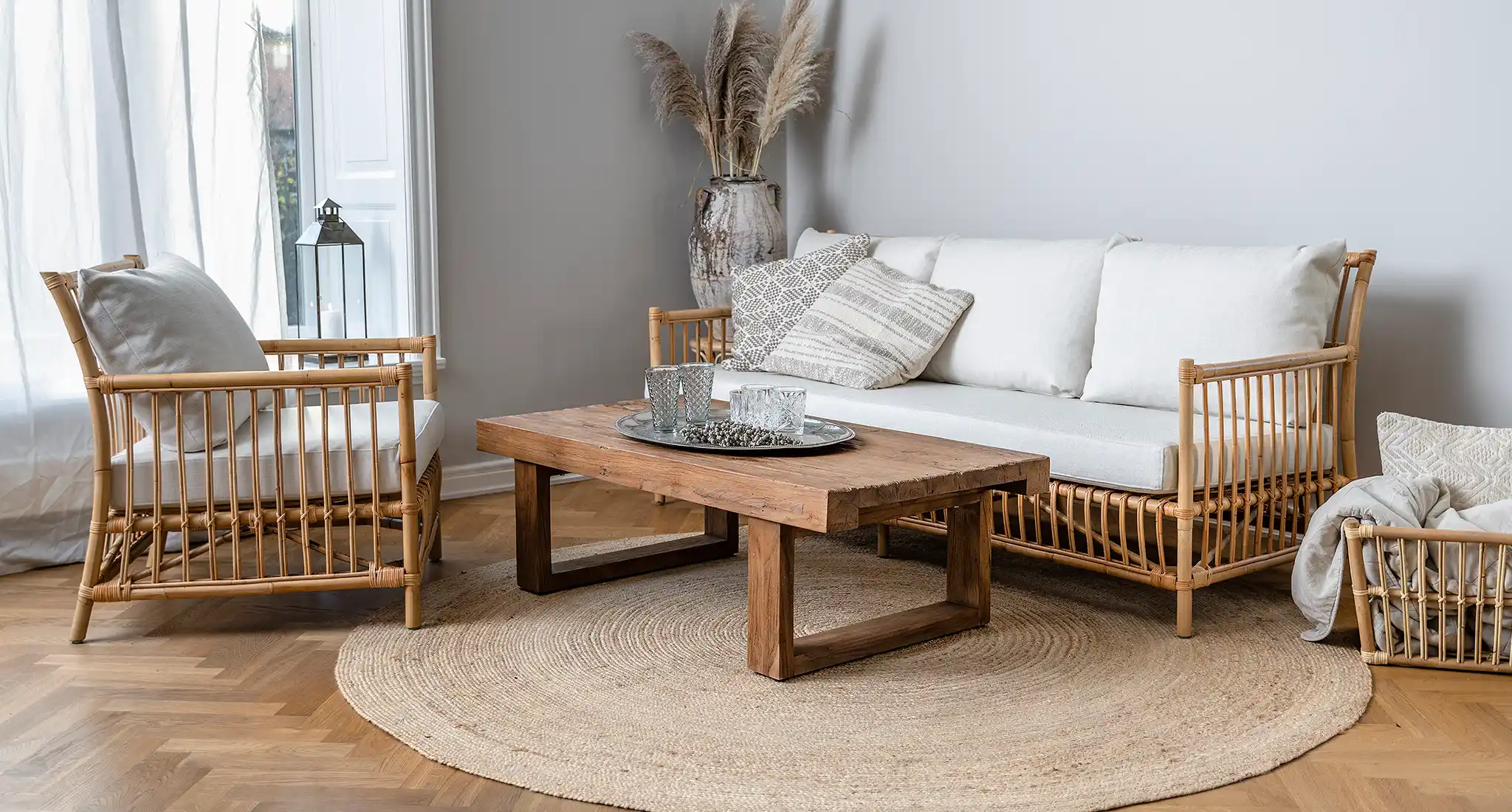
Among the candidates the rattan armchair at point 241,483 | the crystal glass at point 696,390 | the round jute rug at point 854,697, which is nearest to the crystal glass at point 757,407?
the crystal glass at point 696,390

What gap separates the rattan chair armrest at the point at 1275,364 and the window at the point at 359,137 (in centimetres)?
237

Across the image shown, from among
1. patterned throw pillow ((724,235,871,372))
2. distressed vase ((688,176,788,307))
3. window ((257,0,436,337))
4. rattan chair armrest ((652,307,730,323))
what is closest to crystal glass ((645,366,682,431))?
patterned throw pillow ((724,235,871,372))

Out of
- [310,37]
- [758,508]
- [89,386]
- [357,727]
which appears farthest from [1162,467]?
[310,37]

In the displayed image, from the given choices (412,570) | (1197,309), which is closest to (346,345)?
(412,570)

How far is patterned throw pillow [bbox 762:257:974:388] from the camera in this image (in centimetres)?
362

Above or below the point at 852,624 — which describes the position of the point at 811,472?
above

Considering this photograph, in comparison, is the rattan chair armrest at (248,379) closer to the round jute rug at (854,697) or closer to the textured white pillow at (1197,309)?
the round jute rug at (854,697)

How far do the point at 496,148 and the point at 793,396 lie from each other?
186 centimetres

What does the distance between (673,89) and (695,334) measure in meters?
0.83

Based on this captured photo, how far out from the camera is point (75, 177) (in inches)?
133

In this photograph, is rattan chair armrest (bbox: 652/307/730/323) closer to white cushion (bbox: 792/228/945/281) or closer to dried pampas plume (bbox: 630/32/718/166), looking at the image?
white cushion (bbox: 792/228/945/281)

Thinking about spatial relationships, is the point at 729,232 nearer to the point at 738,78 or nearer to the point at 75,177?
the point at 738,78

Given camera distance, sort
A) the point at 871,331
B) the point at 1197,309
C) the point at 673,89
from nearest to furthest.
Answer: the point at 1197,309 < the point at 871,331 < the point at 673,89

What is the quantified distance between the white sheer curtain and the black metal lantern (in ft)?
0.95
